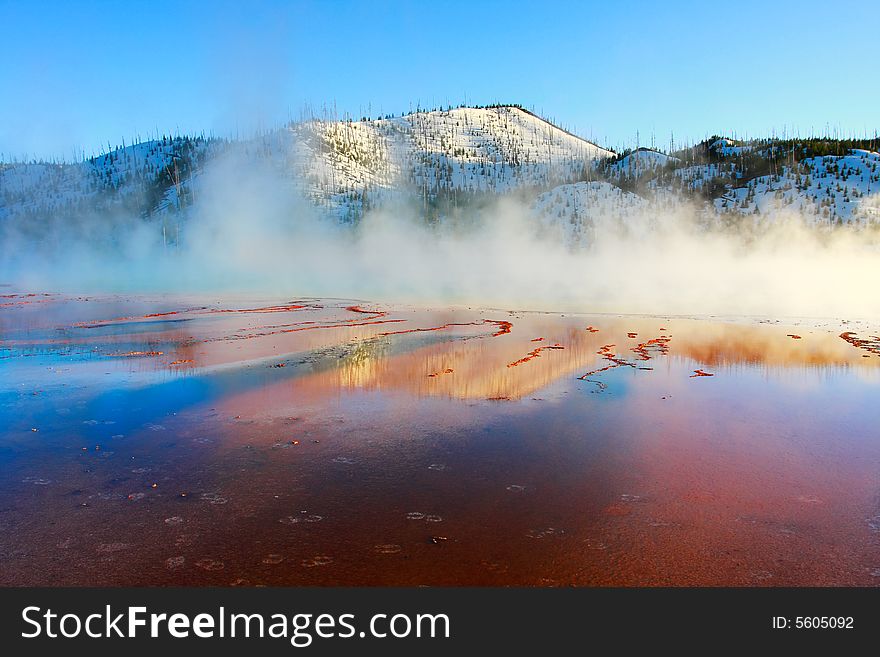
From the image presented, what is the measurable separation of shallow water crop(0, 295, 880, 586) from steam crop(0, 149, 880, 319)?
14623 millimetres

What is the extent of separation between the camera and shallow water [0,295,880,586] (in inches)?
178

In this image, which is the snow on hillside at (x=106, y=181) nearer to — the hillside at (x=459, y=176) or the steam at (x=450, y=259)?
the hillside at (x=459, y=176)

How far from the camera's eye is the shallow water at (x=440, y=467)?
4.53 metres

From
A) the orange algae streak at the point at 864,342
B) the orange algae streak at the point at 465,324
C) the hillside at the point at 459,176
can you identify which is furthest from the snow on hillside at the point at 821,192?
the orange algae streak at the point at 465,324

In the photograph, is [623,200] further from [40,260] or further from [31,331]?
[40,260]

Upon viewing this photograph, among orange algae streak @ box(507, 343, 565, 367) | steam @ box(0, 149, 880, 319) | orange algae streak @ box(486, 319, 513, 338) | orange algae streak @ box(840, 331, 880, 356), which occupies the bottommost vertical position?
orange algae streak @ box(840, 331, 880, 356)

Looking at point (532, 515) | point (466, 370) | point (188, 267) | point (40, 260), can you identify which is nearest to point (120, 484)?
point (532, 515)

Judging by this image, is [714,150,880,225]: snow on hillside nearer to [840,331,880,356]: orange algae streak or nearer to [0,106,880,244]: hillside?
[0,106,880,244]: hillside

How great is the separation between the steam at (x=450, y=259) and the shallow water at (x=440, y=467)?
14.6 metres

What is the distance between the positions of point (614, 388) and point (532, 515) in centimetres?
555

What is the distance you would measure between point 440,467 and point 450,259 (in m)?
48.4

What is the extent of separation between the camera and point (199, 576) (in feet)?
14.0

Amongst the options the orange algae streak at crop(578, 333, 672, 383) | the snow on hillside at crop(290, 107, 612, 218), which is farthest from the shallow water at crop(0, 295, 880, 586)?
the snow on hillside at crop(290, 107, 612, 218)

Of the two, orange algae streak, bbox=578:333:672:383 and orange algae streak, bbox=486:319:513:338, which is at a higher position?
orange algae streak, bbox=486:319:513:338
